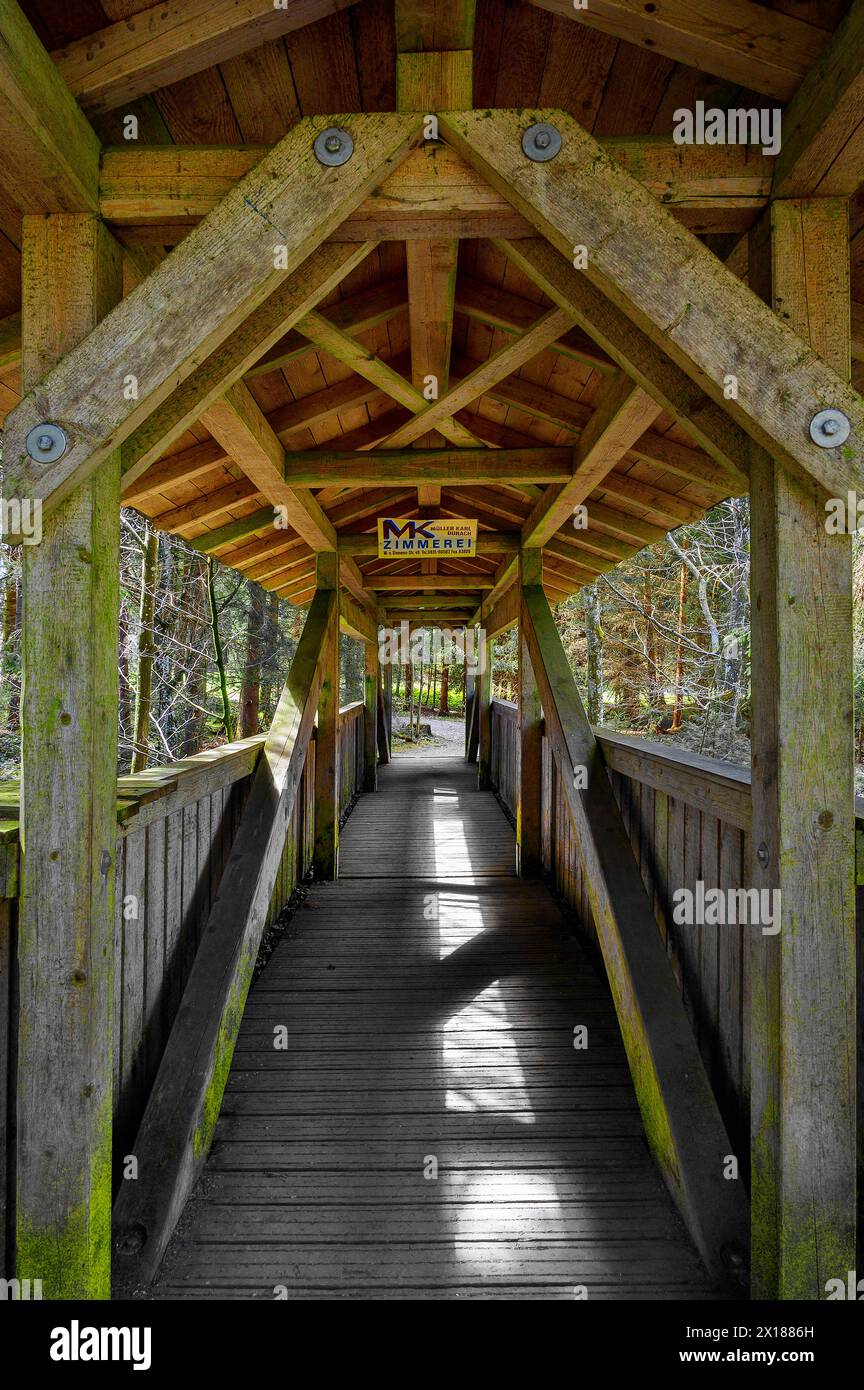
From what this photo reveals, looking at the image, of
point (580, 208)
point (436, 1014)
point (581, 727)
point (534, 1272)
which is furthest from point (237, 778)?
point (580, 208)

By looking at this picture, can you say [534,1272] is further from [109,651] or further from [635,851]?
[109,651]

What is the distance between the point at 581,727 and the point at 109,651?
9.36ft

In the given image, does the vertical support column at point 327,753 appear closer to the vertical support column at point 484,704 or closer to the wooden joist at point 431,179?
the wooden joist at point 431,179

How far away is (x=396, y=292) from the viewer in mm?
3383

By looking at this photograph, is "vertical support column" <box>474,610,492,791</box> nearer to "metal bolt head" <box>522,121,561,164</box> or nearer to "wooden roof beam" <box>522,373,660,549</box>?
"wooden roof beam" <box>522,373,660,549</box>

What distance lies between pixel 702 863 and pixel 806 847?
89 cm

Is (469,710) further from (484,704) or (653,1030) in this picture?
(653,1030)

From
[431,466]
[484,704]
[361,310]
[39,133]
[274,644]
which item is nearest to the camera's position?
[39,133]

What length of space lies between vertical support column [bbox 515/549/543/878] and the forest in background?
392 cm

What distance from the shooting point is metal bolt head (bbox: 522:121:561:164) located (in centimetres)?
187

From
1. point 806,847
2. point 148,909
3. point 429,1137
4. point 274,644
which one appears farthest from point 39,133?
point 274,644

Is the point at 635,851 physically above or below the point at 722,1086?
above

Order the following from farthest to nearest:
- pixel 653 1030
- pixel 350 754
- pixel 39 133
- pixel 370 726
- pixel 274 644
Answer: pixel 274 644
pixel 370 726
pixel 350 754
pixel 653 1030
pixel 39 133

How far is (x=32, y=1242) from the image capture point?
1.86 m
